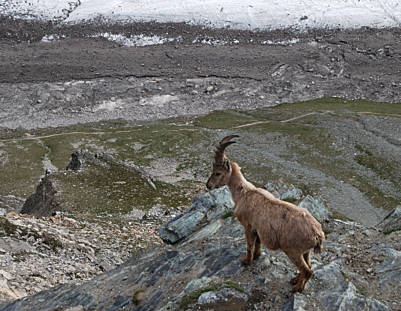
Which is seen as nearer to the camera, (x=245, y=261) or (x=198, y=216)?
(x=245, y=261)

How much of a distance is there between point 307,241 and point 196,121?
9115 cm

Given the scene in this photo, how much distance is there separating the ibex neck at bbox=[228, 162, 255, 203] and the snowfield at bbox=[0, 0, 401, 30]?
5167 inches

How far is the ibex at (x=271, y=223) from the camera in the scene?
1203 centimetres

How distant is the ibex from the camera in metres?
12.0

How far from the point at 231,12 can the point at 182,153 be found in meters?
81.5

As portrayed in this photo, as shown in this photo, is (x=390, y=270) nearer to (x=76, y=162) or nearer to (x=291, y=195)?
(x=291, y=195)

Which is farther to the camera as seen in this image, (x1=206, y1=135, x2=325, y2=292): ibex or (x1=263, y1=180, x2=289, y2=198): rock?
(x1=263, y1=180, x2=289, y2=198): rock

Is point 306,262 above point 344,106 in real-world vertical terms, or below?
above

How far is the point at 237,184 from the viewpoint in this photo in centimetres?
1520

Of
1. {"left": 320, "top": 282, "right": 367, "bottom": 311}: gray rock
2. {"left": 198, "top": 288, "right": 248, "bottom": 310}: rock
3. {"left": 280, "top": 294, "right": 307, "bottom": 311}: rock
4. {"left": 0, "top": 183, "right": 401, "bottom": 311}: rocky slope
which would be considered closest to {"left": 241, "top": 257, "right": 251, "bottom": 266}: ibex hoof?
{"left": 0, "top": 183, "right": 401, "bottom": 311}: rocky slope

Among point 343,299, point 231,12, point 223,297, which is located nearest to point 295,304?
point 343,299

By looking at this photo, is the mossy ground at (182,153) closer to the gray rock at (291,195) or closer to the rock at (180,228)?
the rock at (180,228)

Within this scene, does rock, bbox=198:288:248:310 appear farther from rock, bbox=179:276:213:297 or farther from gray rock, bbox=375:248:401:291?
gray rock, bbox=375:248:401:291

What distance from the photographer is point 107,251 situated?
25.6 meters
